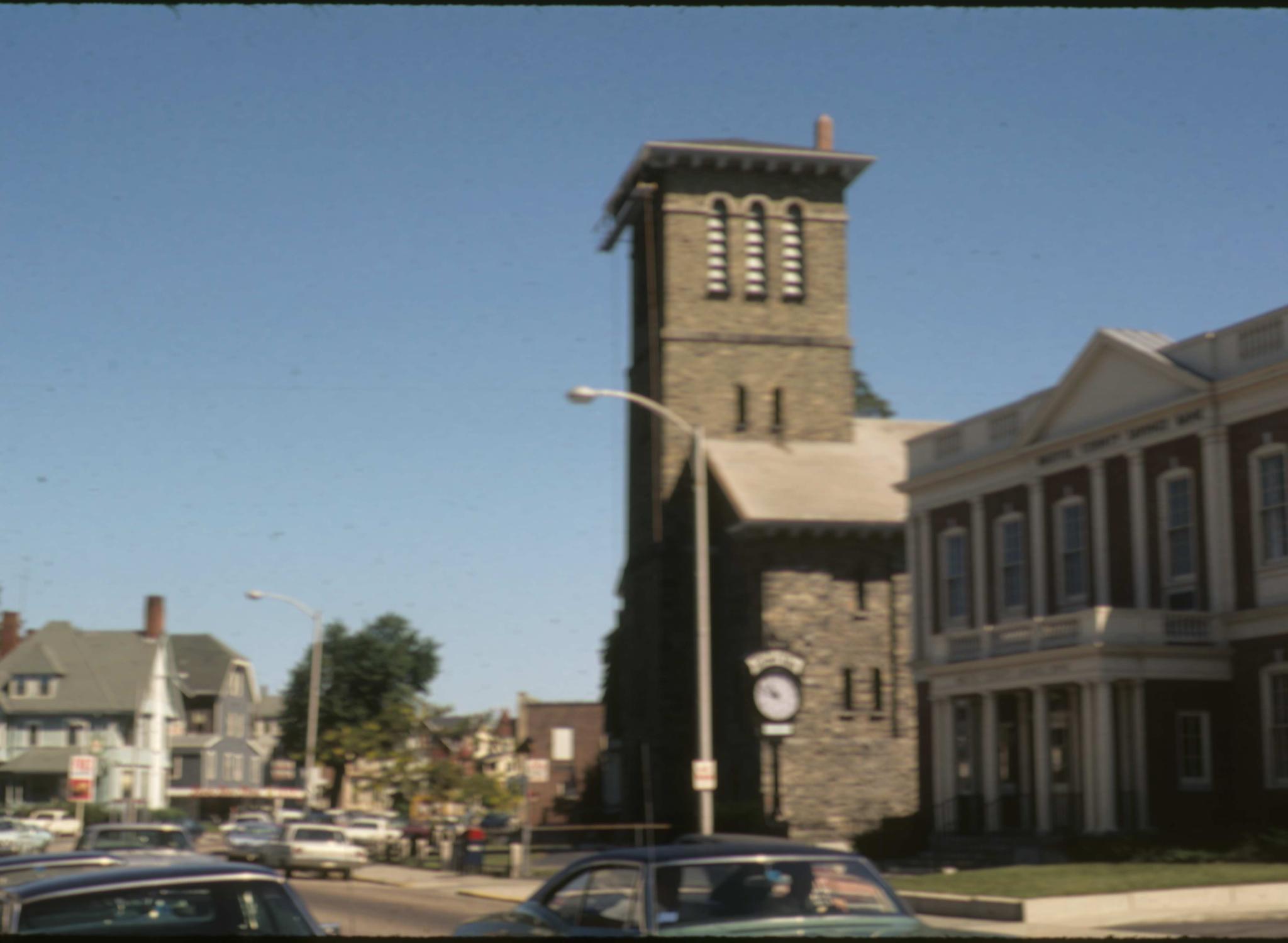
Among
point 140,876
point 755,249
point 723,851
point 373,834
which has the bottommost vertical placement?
point 373,834

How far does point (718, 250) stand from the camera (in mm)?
56375

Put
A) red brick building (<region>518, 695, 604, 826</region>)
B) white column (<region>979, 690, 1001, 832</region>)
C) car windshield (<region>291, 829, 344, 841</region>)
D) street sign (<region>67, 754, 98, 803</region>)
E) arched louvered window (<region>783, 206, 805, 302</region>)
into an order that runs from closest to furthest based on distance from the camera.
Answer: street sign (<region>67, 754, 98, 803</region>)
white column (<region>979, 690, 1001, 832</region>)
car windshield (<region>291, 829, 344, 841</region>)
arched louvered window (<region>783, 206, 805, 302</region>)
red brick building (<region>518, 695, 604, 826</region>)

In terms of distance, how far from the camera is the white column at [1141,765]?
112ft

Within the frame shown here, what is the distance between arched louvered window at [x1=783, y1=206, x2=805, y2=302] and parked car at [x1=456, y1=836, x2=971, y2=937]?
A: 47880 mm

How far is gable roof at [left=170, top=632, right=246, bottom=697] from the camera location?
104 m

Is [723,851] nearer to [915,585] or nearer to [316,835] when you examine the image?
[915,585]

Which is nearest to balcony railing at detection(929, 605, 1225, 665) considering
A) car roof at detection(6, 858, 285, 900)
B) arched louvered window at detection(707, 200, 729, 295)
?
arched louvered window at detection(707, 200, 729, 295)

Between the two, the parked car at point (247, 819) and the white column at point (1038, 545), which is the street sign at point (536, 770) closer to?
the white column at point (1038, 545)

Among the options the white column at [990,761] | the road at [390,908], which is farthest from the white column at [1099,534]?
the road at [390,908]

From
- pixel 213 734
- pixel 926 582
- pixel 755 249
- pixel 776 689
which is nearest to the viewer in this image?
pixel 776 689

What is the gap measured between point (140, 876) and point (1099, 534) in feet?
104

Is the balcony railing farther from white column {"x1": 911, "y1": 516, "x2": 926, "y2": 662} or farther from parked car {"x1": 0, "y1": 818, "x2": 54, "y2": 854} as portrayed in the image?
parked car {"x1": 0, "y1": 818, "x2": 54, "y2": 854}

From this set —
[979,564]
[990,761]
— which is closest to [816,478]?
[979,564]

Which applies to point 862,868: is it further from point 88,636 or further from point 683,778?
point 88,636
